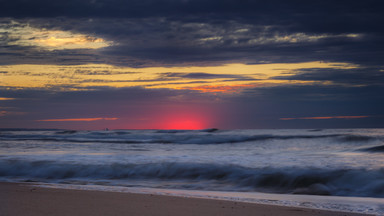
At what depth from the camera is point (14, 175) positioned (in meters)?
8.57

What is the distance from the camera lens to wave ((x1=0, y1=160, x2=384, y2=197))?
21.9ft

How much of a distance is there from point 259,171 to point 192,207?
391cm

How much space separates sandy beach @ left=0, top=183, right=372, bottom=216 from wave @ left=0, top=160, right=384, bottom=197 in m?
2.35

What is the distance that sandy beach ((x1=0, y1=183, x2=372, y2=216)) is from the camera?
383 cm

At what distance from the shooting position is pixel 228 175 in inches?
314

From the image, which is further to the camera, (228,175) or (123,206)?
(228,175)

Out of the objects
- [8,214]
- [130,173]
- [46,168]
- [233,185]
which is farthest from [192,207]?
[46,168]

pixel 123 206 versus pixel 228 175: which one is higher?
pixel 123 206

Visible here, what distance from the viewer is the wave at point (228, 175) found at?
6688 millimetres

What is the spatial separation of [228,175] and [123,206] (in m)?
4.05

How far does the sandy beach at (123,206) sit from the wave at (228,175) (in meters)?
2.35

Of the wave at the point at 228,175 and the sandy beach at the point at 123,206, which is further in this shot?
the wave at the point at 228,175

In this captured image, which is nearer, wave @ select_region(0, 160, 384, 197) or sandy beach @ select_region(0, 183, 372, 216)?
sandy beach @ select_region(0, 183, 372, 216)

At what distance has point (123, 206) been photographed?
13.9 ft
